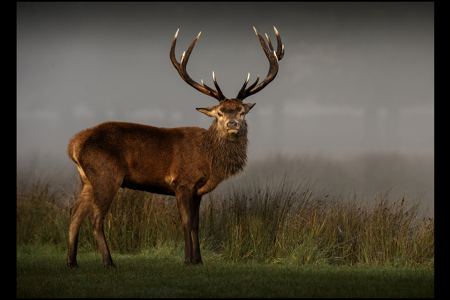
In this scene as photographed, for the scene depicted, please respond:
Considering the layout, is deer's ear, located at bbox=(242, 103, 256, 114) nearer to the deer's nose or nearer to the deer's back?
the deer's nose

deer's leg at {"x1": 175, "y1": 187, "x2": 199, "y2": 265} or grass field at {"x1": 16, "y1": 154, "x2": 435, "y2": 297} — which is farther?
deer's leg at {"x1": 175, "y1": 187, "x2": 199, "y2": 265}

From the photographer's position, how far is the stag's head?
7703mm

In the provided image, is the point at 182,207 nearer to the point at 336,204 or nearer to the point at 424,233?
the point at 336,204

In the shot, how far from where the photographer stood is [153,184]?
7.77 m

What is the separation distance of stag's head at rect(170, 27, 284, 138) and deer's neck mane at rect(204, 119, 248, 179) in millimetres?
100

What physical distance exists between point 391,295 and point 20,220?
8.58 metres

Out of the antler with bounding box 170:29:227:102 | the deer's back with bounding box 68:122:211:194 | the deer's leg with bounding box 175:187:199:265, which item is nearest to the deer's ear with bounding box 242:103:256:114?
the antler with bounding box 170:29:227:102

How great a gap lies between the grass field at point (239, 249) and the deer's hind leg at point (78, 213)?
0.86 feet

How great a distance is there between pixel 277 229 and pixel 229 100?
2.48m

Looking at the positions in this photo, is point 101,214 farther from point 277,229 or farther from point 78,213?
point 277,229

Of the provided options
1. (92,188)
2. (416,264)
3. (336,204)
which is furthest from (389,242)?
(92,188)

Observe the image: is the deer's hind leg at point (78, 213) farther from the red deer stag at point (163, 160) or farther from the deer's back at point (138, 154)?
the deer's back at point (138, 154)

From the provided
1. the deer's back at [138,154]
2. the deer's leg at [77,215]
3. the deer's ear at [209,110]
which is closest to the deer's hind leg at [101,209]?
the deer's back at [138,154]

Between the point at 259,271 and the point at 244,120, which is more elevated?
the point at 244,120
